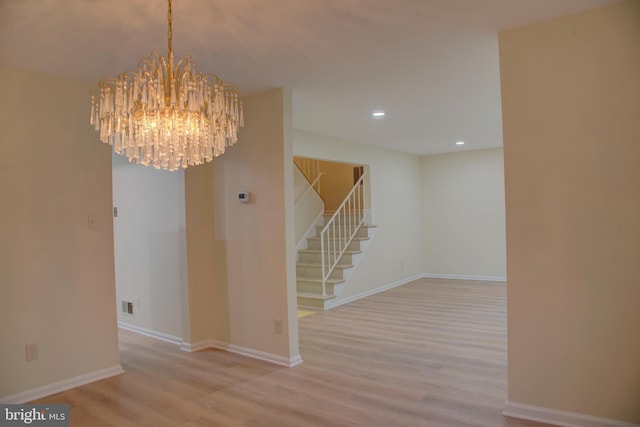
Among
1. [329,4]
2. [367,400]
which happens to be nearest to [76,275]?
[367,400]

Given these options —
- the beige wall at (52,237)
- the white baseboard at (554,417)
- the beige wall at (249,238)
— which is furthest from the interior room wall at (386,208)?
the white baseboard at (554,417)

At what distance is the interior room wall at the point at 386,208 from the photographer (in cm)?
633

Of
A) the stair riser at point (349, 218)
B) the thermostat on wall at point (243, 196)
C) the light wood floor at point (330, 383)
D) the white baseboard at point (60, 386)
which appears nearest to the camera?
the light wood floor at point (330, 383)

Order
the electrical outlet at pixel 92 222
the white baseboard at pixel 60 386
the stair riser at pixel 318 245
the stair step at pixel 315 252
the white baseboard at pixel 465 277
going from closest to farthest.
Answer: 1. the white baseboard at pixel 60 386
2. the electrical outlet at pixel 92 222
3. the stair step at pixel 315 252
4. the stair riser at pixel 318 245
5. the white baseboard at pixel 465 277

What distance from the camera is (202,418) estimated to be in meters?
2.71

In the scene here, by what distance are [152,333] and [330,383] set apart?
2497 mm

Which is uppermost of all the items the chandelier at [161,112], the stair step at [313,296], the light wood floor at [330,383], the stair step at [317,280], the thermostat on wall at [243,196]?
the chandelier at [161,112]

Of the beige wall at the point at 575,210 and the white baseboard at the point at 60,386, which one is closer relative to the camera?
the beige wall at the point at 575,210

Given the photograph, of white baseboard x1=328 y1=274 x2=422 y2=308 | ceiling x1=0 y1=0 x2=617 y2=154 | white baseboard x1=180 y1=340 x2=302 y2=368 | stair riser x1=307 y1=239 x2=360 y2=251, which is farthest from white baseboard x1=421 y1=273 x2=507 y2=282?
white baseboard x1=180 y1=340 x2=302 y2=368

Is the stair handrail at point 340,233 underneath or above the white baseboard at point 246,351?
above

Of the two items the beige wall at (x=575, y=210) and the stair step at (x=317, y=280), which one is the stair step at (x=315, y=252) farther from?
the beige wall at (x=575, y=210)

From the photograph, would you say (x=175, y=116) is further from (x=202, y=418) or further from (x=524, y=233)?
(x=524, y=233)

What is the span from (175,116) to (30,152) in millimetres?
1766

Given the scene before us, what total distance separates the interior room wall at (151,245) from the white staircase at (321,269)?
83.9 inches
